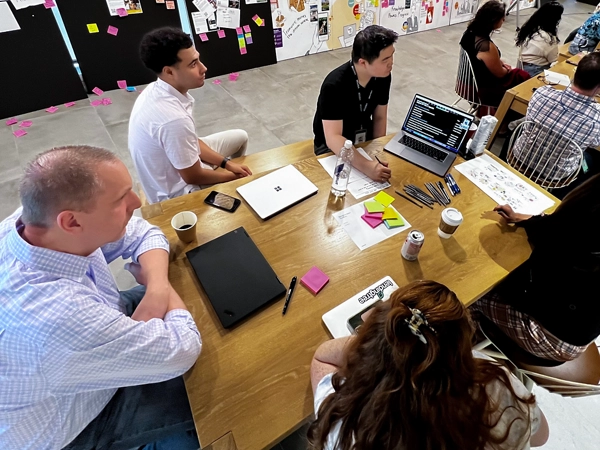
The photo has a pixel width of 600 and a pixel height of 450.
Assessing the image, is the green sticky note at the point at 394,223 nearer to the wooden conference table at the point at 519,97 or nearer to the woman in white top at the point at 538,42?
the wooden conference table at the point at 519,97

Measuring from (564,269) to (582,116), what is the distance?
145 cm

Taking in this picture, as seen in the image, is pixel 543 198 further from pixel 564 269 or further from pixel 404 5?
pixel 404 5

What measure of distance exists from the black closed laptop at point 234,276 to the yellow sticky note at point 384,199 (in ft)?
1.90

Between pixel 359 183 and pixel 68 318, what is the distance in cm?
119

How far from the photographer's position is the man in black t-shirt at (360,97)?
68.1 inches

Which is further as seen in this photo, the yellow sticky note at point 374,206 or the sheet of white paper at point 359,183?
the sheet of white paper at point 359,183

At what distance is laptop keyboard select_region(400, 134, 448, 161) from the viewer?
174cm

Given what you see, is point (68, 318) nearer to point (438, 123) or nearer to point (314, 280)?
point (314, 280)

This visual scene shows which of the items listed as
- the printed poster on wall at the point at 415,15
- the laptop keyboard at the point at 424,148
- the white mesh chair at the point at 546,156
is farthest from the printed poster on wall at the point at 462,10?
the laptop keyboard at the point at 424,148

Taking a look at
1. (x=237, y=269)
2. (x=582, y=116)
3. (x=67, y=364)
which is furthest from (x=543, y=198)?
(x=67, y=364)

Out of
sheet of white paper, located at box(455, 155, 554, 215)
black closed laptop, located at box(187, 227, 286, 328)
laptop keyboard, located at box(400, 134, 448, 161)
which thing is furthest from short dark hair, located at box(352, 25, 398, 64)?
black closed laptop, located at box(187, 227, 286, 328)

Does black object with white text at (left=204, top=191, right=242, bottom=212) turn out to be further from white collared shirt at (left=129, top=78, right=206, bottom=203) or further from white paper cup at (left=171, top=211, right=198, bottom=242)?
white collared shirt at (left=129, top=78, right=206, bottom=203)

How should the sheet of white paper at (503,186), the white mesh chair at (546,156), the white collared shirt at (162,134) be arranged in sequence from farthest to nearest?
the white mesh chair at (546,156), the white collared shirt at (162,134), the sheet of white paper at (503,186)

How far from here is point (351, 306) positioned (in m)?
1.14
